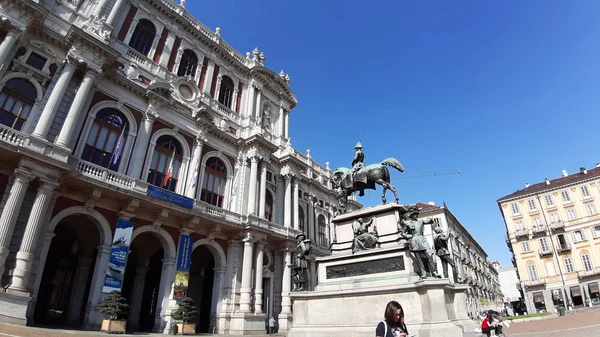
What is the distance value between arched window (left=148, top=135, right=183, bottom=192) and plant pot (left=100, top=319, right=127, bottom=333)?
26.5ft

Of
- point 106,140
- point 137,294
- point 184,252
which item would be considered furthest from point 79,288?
point 106,140

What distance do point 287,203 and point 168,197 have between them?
36.5ft

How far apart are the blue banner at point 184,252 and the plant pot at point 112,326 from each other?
477cm

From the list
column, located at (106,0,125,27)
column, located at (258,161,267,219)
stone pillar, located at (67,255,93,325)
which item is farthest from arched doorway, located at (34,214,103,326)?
column, located at (106,0,125,27)

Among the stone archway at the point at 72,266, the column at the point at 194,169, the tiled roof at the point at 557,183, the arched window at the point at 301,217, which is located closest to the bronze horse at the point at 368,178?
the column at the point at 194,169

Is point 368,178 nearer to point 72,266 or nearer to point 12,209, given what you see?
point 12,209

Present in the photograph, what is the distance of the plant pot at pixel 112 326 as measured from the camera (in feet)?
44.4

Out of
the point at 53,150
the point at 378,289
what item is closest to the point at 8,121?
the point at 53,150

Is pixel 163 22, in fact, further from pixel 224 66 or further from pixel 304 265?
pixel 304 265

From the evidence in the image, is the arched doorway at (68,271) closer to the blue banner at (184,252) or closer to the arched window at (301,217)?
the blue banner at (184,252)

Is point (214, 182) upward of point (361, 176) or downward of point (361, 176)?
upward

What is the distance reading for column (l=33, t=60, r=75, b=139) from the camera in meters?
14.5

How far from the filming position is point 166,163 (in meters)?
20.7

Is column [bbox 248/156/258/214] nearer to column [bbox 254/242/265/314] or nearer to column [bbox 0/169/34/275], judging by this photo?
column [bbox 254/242/265/314]
